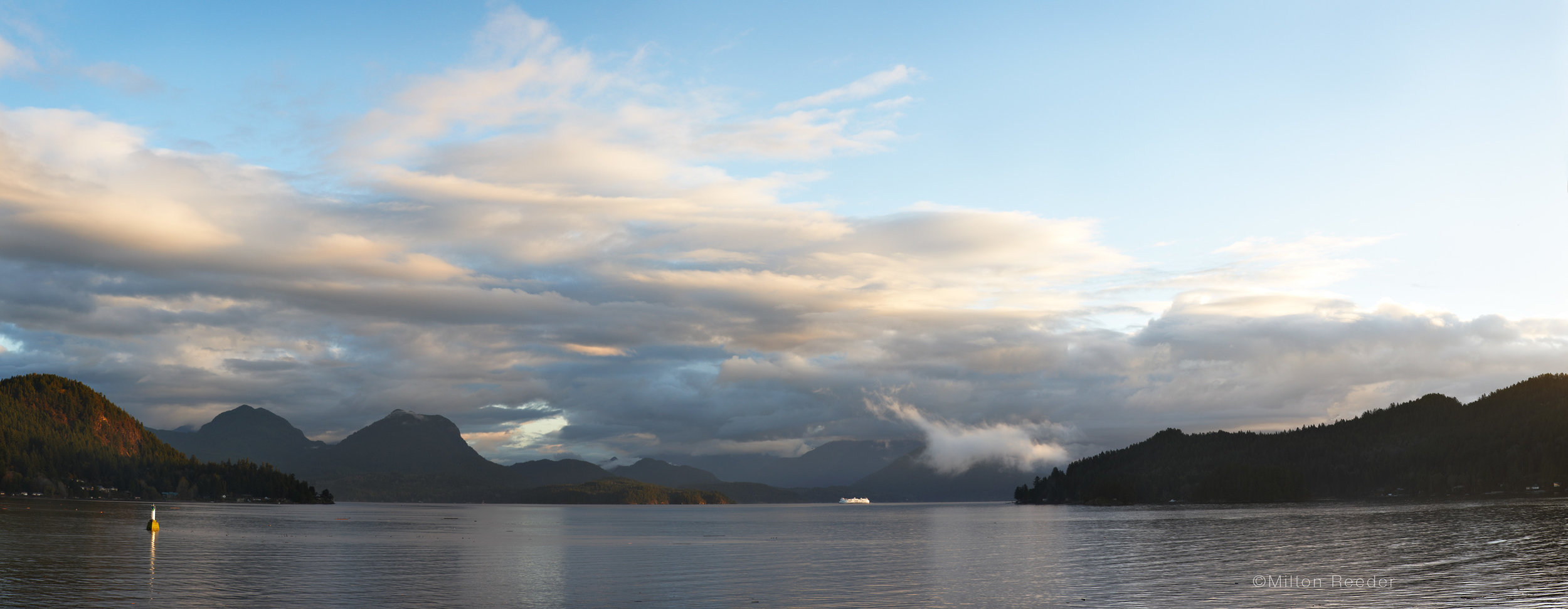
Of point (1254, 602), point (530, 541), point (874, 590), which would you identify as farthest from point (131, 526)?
point (1254, 602)

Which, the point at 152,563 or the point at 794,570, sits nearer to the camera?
the point at 152,563

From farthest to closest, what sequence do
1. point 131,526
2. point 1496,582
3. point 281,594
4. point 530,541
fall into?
1. point 131,526
2. point 530,541
3. point 1496,582
4. point 281,594

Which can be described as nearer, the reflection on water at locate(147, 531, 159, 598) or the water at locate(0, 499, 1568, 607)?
the water at locate(0, 499, 1568, 607)

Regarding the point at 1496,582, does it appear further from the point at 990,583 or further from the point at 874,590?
the point at 874,590

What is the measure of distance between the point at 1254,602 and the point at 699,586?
44.2 m

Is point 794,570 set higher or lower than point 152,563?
lower

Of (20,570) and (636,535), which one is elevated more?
(20,570)

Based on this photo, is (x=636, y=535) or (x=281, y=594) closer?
(x=281, y=594)

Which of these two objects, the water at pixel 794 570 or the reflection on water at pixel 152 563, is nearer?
the water at pixel 794 570

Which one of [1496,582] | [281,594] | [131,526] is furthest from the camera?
[131,526]

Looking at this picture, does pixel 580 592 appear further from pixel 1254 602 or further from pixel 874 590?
pixel 1254 602

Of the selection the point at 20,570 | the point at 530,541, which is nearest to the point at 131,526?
the point at 530,541

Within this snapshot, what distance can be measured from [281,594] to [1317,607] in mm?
76087

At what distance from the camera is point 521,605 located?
67.9 meters
